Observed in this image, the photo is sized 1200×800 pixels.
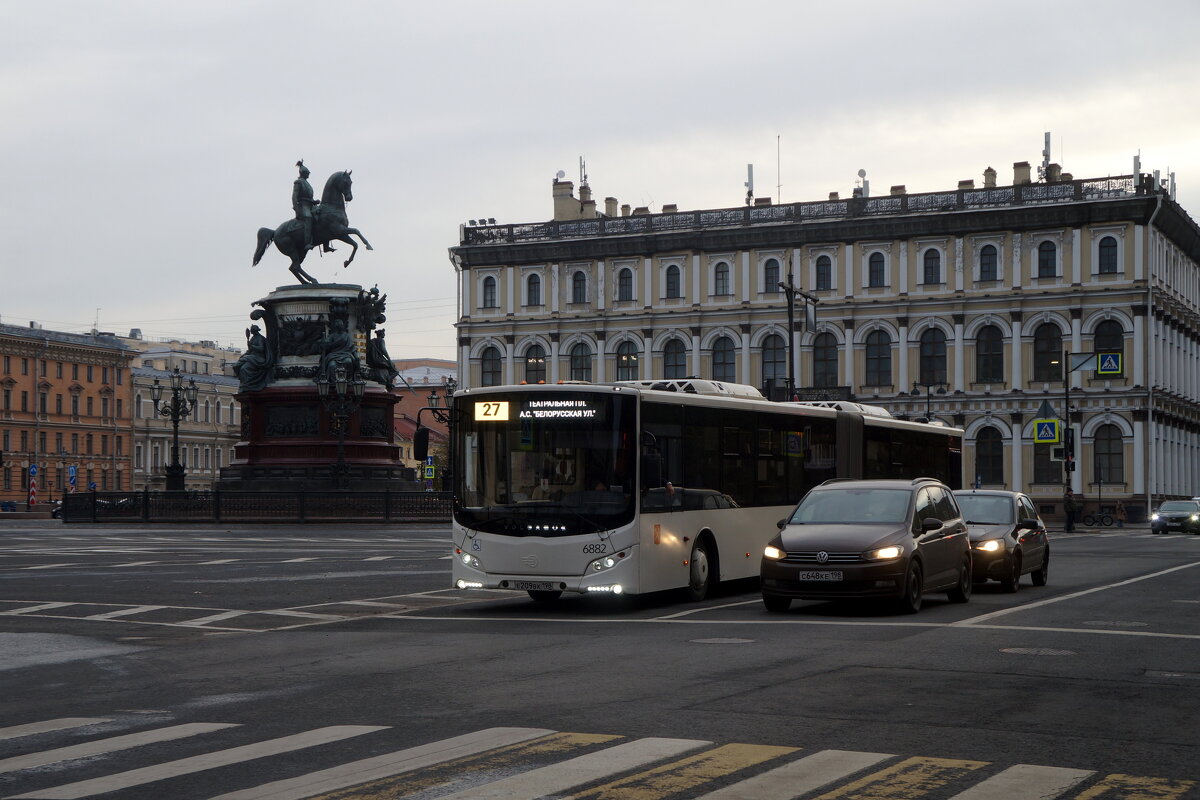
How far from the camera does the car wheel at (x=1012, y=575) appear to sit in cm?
2278

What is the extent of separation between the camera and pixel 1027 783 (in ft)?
26.4

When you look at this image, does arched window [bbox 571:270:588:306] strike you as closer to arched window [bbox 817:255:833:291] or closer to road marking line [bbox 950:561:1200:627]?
arched window [bbox 817:255:833:291]

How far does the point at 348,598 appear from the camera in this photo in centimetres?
2194

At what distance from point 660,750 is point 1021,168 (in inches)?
3326

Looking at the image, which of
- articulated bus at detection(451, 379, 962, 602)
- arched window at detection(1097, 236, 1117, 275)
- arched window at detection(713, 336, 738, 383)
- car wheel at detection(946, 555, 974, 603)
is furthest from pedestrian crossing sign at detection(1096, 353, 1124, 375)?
articulated bus at detection(451, 379, 962, 602)

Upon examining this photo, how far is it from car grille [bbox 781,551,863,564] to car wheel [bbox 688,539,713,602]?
98.0 inches

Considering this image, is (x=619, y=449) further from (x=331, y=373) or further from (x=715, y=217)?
(x=715, y=217)

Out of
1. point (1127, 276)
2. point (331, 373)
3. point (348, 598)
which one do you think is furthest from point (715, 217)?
point (348, 598)

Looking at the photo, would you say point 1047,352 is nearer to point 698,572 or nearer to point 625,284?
point 625,284

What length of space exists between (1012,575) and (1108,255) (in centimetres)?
6385

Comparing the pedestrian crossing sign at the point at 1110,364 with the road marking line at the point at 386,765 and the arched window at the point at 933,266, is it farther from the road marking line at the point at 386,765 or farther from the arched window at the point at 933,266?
the road marking line at the point at 386,765

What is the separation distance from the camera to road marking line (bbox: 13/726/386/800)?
7934mm

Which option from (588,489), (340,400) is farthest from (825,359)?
(588,489)

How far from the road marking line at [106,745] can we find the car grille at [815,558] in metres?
9.33
